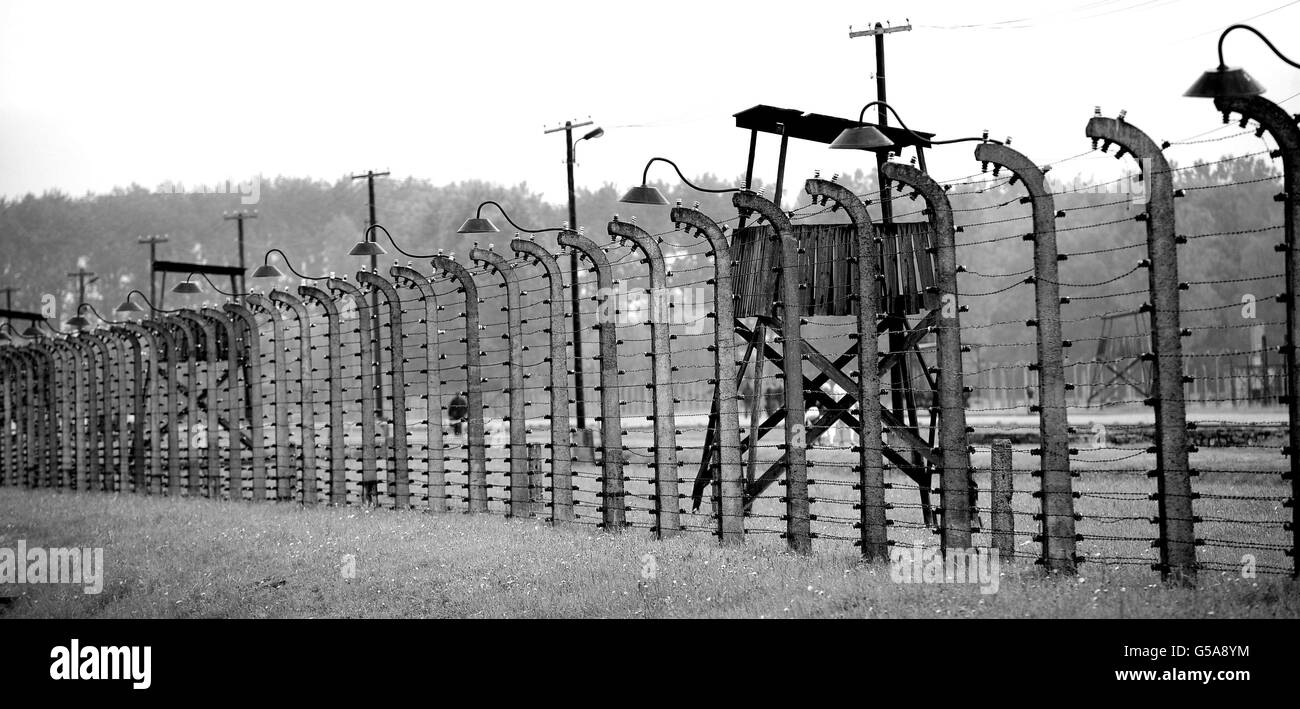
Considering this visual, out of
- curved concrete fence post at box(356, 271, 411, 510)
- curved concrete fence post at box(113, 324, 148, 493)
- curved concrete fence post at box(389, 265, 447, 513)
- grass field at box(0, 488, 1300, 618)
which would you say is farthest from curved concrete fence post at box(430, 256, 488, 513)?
curved concrete fence post at box(113, 324, 148, 493)

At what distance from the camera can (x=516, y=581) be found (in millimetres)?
11805

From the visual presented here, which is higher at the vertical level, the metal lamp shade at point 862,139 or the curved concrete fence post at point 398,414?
the metal lamp shade at point 862,139

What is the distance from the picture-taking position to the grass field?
29.1 feet

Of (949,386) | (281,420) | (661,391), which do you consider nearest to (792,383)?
(661,391)

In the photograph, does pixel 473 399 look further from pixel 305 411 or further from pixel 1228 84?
pixel 1228 84

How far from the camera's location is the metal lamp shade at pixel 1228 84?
8570mm

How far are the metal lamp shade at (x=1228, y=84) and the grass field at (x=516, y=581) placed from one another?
344 centimetres

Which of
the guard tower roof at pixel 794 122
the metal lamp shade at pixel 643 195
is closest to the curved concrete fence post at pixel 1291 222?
the metal lamp shade at pixel 643 195

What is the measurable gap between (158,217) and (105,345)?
96.5m

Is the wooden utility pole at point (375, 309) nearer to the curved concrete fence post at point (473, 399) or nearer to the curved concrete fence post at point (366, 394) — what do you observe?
the curved concrete fence post at point (366, 394)

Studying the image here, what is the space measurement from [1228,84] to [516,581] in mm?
7449

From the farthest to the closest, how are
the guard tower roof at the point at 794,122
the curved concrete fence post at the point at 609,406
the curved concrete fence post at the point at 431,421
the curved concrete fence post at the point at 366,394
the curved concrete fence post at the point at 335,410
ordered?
the curved concrete fence post at the point at 335,410 < the curved concrete fence post at the point at 366,394 < the curved concrete fence post at the point at 431,421 < the guard tower roof at the point at 794,122 < the curved concrete fence post at the point at 609,406

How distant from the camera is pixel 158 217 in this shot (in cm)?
11844
